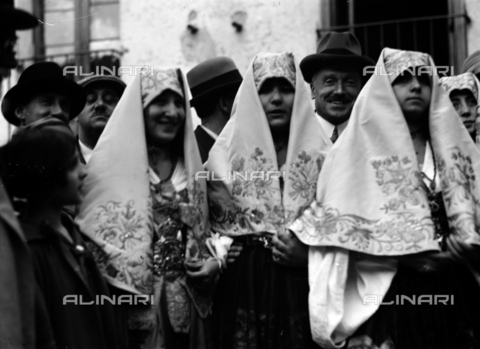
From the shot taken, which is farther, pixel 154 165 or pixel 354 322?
pixel 154 165

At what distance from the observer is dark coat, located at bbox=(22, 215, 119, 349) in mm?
3428

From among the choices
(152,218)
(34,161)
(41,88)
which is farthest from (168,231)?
(41,88)

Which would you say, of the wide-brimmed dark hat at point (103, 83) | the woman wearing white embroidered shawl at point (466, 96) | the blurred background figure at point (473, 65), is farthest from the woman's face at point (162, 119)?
the blurred background figure at point (473, 65)

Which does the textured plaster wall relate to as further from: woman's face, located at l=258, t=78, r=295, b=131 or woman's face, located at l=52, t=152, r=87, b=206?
woman's face, located at l=52, t=152, r=87, b=206

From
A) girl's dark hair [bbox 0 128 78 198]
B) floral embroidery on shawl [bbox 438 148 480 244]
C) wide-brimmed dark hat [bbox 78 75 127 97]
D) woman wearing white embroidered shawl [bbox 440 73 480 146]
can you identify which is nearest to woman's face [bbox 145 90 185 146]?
girl's dark hair [bbox 0 128 78 198]

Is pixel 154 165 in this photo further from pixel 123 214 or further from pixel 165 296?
pixel 165 296

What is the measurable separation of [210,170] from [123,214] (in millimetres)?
622

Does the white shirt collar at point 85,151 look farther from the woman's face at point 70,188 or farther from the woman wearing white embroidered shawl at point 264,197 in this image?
the woman's face at point 70,188

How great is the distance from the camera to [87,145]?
5.08 meters

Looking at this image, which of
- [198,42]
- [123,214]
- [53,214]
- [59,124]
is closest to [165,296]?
[123,214]

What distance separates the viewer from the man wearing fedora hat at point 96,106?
5.04 meters

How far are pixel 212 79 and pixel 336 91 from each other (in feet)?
3.24

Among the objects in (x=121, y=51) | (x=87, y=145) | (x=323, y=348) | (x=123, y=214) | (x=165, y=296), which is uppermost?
(x=121, y=51)

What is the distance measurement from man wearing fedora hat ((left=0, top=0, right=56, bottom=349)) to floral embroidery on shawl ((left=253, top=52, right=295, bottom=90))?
5.96 feet
